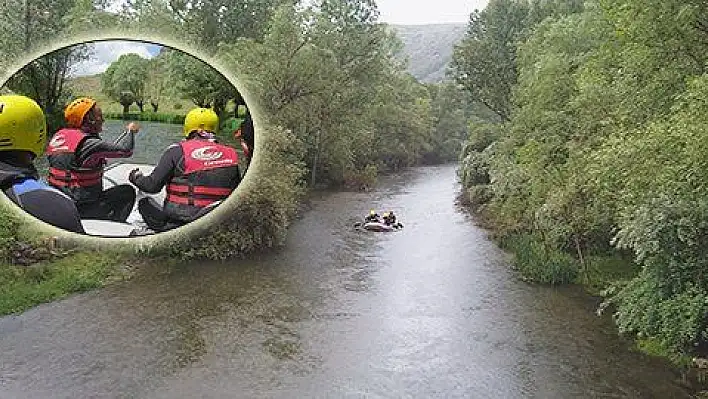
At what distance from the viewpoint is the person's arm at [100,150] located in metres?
1.89

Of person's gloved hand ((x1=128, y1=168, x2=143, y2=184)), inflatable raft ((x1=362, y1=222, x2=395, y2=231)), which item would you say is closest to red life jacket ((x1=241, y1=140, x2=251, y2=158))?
person's gloved hand ((x1=128, y1=168, x2=143, y2=184))

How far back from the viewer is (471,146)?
44.2 m

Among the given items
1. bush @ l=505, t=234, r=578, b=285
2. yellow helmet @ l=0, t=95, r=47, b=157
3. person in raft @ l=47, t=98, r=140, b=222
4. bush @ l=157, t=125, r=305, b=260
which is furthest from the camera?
bush @ l=157, t=125, r=305, b=260

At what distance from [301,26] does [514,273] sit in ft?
62.1

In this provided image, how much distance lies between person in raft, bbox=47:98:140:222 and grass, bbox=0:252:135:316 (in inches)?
648

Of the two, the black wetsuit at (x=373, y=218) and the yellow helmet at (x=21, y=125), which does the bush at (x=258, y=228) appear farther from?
the yellow helmet at (x=21, y=125)

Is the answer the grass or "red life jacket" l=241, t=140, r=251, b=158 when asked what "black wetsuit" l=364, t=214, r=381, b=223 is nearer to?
the grass

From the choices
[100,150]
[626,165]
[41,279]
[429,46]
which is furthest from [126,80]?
[429,46]

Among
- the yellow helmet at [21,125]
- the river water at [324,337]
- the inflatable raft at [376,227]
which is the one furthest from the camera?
the inflatable raft at [376,227]

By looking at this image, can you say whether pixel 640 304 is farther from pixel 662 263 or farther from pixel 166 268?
pixel 166 268

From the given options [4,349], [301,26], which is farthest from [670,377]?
[301,26]

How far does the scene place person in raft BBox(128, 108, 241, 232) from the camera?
193 cm

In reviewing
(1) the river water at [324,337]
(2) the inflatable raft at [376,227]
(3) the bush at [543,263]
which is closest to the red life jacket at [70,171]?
(1) the river water at [324,337]

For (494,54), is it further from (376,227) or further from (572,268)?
(572,268)
